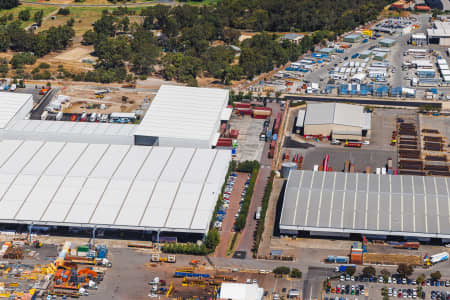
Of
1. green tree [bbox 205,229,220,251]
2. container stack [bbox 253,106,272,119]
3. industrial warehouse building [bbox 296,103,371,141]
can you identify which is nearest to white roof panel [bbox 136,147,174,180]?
green tree [bbox 205,229,220,251]

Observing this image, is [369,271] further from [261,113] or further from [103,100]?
[103,100]

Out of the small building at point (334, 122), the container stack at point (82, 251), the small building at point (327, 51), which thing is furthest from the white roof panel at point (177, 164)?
the small building at point (327, 51)

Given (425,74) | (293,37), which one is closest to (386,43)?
(293,37)

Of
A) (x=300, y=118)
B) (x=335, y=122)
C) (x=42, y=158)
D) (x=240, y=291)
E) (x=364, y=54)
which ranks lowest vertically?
(x=240, y=291)

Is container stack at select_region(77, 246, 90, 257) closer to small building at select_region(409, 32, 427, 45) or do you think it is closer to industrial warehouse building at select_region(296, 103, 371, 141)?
industrial warehouse building at select_region(296, 103, 371, 141)

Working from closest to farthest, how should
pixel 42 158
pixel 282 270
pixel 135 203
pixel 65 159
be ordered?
1. pixel 282 270
2. pixel 135 203
3. pixel 65 159
4. pixel 42 158

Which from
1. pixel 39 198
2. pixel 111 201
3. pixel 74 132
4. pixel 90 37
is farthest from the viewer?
pixel 90 37

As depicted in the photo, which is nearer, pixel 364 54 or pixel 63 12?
pixel 364 54
